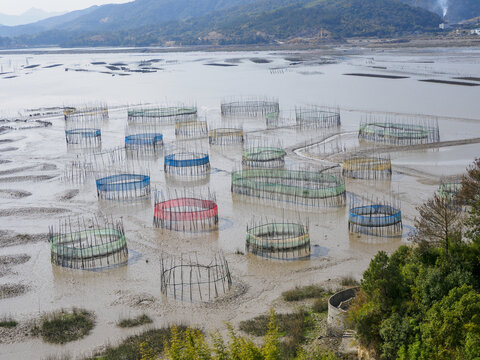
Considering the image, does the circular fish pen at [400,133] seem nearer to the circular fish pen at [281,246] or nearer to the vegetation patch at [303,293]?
the circular fish pen at [281,246]

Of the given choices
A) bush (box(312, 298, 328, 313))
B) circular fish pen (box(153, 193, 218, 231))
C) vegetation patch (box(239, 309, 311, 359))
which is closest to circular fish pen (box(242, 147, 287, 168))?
circular fish pen (box(153, 193, 218, 231))

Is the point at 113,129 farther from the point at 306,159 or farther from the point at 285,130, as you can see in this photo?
the point at 306,159

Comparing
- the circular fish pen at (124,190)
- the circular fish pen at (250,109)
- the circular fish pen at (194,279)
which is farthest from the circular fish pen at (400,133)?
the circular fish pen at (194,279)

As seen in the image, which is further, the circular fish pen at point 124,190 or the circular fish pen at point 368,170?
the circular fish pen at point 368,170

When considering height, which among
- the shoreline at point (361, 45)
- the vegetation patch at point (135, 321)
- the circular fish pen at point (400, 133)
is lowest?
the vegetation patch at point (135, 321)

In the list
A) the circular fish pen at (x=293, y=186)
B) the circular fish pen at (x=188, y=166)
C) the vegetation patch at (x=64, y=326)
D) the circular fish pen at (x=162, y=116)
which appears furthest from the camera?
the circular fish pen at (x=162, y=116)

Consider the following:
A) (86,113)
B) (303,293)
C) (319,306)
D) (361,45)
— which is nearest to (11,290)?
(303,293)

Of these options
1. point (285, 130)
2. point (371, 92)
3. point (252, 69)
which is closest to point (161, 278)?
point (285, 130)

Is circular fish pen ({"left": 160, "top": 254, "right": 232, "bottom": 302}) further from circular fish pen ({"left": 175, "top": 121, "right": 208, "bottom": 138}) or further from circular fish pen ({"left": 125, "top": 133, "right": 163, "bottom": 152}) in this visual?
circular fish pen ({"left": 175, "top": 121, "right": 208, "bottom": 138})
